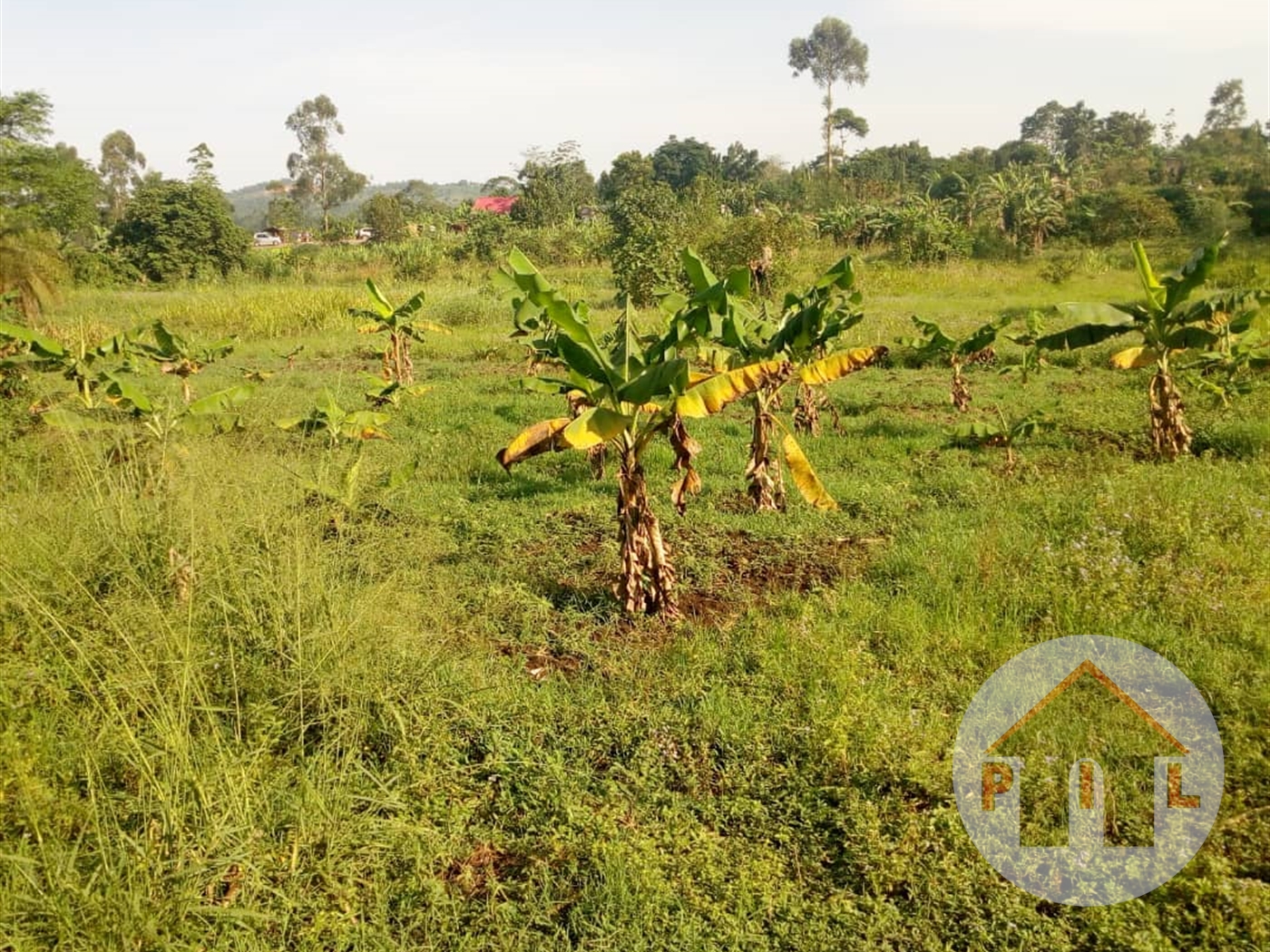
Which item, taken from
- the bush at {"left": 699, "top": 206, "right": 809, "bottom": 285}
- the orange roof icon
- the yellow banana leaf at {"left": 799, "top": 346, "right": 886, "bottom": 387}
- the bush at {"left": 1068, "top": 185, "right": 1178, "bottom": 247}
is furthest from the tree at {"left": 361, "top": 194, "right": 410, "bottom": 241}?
→ the orange roof icon

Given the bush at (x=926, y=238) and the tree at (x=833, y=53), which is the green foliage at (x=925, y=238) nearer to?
the bush at (x=926, y=238)

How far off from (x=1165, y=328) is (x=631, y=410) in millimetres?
5049

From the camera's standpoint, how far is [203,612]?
3.88 metres

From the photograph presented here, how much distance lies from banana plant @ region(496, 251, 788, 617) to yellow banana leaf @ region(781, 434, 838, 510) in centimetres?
52

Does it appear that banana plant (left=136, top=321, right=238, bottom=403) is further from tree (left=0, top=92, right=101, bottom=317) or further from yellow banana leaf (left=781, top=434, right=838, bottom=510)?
tree (left=0, top=92, right=101, bottom=317)

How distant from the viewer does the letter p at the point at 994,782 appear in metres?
3.27

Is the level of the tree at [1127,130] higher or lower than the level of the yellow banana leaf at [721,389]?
higher

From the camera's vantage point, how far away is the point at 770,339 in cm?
627

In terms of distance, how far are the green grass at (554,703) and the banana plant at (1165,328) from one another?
40 cm

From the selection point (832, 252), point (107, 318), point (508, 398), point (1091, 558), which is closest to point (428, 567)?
point (1091, 558)

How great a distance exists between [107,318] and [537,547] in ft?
65.1

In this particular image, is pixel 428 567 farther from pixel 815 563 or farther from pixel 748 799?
pixel 748 799

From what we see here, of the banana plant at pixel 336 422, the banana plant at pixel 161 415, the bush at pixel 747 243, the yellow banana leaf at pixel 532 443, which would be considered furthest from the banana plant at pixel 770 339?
the bush at pixel 747 243

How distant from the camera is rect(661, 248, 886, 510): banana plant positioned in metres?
4.82
